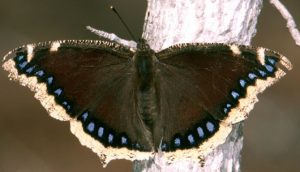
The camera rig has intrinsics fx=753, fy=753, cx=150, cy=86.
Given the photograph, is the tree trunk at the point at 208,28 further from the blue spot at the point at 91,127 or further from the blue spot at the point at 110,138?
the blue spot at the point at 91,127

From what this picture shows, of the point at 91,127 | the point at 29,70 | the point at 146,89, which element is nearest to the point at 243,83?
the point at 146,89

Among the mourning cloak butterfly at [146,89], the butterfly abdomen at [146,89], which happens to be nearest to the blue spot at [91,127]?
the mourning cloak butterfly at [146,89]

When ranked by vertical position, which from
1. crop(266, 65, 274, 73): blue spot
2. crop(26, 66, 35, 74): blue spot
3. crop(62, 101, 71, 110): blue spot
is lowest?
crop(266, 65, 274, 73): blue spot

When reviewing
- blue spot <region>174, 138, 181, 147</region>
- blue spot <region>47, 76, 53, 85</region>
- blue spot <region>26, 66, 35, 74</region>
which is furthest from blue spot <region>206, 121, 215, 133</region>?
blue spot <region>26, 66, 35, 74</region>

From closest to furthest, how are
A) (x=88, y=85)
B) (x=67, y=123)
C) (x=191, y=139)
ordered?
(x=191, y=139) → (x=88, y=85) → (x=67, y=123)

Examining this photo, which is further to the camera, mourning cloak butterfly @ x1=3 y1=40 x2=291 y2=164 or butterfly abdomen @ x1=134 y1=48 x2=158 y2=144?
butterfly abdomen @ x1=134 y1=48 x2=158 y2=144

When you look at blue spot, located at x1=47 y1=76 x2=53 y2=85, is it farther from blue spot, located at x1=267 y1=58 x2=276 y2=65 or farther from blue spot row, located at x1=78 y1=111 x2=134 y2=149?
blue spot, located at x1=267 y1=58 x2=276 y2=65

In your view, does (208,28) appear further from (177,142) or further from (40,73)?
(40,73)
